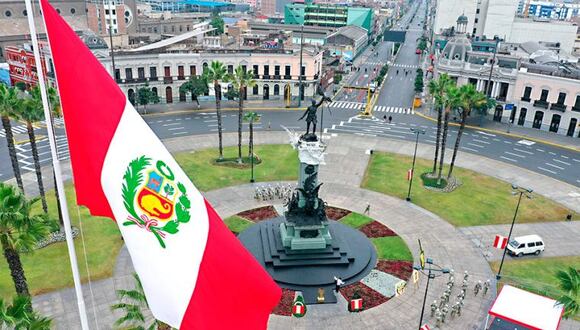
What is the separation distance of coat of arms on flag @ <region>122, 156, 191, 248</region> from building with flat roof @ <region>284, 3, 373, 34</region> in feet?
593

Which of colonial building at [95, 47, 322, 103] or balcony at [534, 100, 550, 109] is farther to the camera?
colonial building at [95, 47, 322, 103]

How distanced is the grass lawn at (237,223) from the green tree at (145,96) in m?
40.5

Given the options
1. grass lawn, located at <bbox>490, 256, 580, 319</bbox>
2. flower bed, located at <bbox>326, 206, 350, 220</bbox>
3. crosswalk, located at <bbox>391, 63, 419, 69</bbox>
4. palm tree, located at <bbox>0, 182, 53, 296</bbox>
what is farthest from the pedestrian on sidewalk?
crosswalk, located at <bbox>391, 63, 419, 69</bbox>

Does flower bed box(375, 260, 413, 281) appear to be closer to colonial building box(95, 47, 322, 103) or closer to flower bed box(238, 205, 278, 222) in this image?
flower bed box(238, 205, 278, 222)

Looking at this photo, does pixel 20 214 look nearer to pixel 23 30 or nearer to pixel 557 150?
pixel 557 150

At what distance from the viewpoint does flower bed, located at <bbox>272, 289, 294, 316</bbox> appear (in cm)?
3438

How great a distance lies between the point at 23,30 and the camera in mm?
114625

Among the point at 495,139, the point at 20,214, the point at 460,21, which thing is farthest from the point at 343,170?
the point at 460,21

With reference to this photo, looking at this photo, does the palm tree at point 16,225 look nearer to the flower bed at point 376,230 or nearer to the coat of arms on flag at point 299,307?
the coat of arms on flag at point 299,307

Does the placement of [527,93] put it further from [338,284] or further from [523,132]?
[338,284]

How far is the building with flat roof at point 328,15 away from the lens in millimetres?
183913

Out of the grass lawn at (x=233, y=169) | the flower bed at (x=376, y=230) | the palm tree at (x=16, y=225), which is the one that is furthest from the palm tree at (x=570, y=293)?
the grass lawn at (x=233, y=169)

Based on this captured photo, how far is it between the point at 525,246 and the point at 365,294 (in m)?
17.1

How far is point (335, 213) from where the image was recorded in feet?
162
